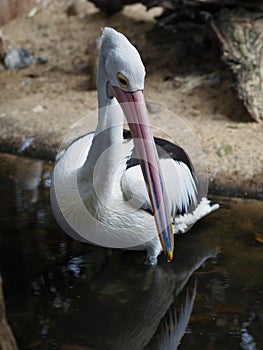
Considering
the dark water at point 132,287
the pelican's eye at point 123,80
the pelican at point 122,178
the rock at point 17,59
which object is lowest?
the rock at point 17,59

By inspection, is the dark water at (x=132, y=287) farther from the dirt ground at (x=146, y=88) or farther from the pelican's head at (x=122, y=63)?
the pelican's head at (x=122, y=63)

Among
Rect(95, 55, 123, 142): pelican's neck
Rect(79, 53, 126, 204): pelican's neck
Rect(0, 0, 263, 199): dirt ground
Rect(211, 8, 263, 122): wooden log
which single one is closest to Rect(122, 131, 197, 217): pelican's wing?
Rect(79, 53, 126, 204): pelican's neck

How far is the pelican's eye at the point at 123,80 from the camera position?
2570mm

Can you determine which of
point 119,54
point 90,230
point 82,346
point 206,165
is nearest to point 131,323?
point 82,346

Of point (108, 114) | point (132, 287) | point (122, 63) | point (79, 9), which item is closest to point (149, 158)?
point (108, 114)

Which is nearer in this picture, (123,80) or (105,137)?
(123,80)

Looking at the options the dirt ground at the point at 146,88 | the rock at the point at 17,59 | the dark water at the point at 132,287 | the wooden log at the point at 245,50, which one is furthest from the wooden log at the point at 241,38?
the rock at the point at 17,59

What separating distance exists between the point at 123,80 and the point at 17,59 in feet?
11.5

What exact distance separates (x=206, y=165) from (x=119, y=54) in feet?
5.70

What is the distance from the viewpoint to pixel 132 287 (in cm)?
306

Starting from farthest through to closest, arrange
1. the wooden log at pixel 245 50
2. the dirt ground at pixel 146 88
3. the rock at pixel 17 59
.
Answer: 1. the rock at pixel 17 59
2. the wooden log at pixel 245 50
3. the dirt ground at pixel 146 88

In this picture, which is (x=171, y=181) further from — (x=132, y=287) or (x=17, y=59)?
(x=17, y=59)

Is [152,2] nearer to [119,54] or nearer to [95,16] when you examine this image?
[95,16]

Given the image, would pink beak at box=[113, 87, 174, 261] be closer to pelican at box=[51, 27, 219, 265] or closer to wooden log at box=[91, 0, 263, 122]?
pelican at box=[51, 27, 219, 265]
